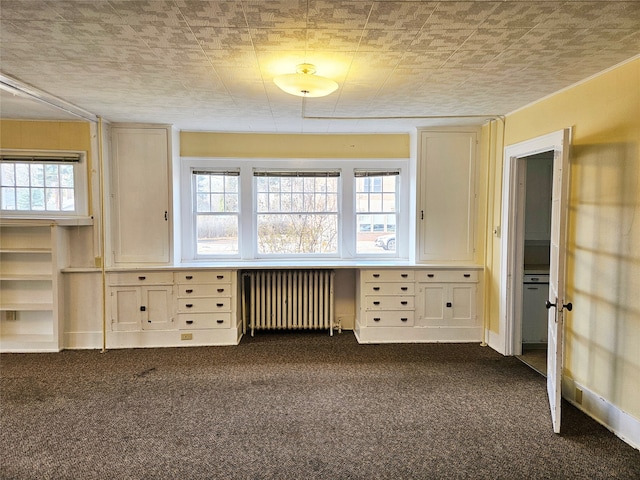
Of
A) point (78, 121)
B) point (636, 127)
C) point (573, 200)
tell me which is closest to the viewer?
point (636, 127)

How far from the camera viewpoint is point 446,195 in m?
4.38

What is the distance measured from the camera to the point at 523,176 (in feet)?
12.3

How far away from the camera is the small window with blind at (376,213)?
4.89 metres

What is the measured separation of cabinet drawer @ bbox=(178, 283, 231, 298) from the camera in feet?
13.6

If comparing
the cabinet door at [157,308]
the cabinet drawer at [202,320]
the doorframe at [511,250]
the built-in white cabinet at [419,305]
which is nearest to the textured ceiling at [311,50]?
the doorframe at [511,250]

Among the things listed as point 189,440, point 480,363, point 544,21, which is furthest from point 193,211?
point 544,21

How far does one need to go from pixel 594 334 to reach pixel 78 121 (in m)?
5.26

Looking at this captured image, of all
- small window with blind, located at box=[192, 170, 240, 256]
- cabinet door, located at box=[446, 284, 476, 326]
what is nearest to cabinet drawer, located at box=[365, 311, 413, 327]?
cabinet door, located at box=[446, 284, 476, 326]

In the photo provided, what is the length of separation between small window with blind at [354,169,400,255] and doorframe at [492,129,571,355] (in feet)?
4.58

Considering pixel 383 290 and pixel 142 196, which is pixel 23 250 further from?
pixel 383 290

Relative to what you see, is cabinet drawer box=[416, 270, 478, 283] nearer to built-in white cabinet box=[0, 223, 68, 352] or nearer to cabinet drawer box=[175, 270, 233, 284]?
cabinet drawer box=[175, 270, 233, 284]

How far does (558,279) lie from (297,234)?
3.10 m

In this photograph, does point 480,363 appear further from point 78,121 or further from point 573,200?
point 78,121

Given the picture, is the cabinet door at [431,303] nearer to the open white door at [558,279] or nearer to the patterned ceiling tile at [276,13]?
the open white door at [558,279]
